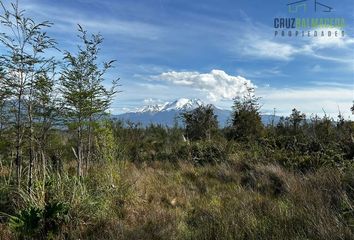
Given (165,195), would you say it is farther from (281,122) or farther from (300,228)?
(281,122)

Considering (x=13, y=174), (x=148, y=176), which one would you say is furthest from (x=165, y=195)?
(x=13, y=174)

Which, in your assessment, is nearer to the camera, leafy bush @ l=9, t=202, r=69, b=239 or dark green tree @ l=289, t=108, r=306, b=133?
leafy bush @ l=9, t=202, r=69, b=239

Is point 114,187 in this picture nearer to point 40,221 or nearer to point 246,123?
point 40,221

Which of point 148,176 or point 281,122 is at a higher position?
point 281,122

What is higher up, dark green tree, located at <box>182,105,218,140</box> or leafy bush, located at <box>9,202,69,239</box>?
dark green tree, located at <box>182,105,218,140</box>

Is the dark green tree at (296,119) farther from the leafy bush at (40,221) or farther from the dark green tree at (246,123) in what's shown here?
the leafy bush at (40,221)

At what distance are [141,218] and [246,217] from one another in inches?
72.0

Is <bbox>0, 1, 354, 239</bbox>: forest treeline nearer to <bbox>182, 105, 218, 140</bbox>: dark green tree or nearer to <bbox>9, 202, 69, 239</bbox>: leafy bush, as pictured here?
<bbox>9, 202, 69, 239</bbox>: leafy bush

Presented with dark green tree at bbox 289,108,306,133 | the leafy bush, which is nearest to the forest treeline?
the leafy bush

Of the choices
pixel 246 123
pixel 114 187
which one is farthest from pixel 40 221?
pixel 246 123

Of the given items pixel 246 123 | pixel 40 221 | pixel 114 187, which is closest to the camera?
pixel 40 221

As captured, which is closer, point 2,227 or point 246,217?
point 246,217

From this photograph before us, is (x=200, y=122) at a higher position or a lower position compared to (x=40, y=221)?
higher

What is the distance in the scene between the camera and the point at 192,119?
2225cm
